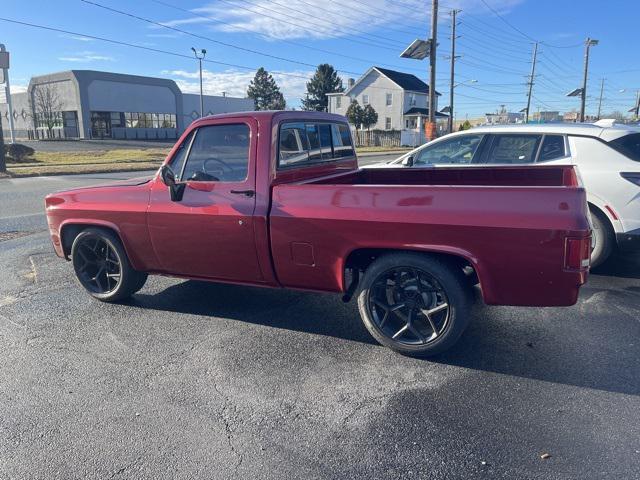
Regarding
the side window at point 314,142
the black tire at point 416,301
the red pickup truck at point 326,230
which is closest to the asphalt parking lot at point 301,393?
the black tire at point 416,301

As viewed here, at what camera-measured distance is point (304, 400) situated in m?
3.31

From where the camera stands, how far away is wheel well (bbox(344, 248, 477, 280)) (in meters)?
3.70

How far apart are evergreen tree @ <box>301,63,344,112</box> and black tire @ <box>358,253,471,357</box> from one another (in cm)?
7068

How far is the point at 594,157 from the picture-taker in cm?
593

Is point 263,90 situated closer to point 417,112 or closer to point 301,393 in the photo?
point 417,112

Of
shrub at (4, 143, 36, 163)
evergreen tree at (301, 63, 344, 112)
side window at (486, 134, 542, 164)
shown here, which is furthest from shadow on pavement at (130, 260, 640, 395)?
evergreen tree at (301, 63, 344, 112)

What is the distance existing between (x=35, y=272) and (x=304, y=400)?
4483mm

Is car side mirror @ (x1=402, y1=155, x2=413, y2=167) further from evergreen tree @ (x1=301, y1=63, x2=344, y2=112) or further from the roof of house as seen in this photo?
evergreen tree @ (x1=301, y1=63, x2=344, y2=112)

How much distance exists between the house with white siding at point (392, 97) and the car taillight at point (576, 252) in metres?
54.0

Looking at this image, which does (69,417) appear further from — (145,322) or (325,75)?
(325,75)

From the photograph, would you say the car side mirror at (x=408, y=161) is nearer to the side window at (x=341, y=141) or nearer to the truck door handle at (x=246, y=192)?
the side window at (x=341, y=141)

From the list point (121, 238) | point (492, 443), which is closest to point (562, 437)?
point (492, 443)

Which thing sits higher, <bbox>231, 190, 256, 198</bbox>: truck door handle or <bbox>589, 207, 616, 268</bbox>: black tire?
<bbox>231, 190, 256, 198</bbox>: truck door handle

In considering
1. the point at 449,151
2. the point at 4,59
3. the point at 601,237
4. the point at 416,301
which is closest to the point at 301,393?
→ the point at 416,301
